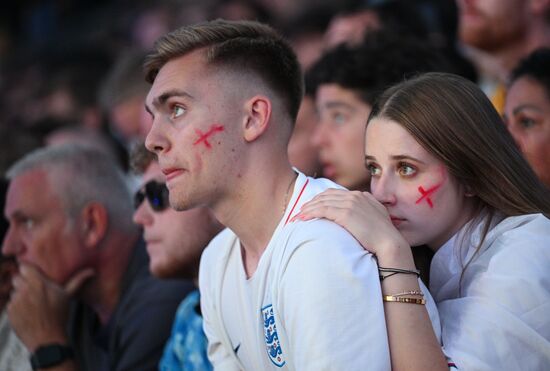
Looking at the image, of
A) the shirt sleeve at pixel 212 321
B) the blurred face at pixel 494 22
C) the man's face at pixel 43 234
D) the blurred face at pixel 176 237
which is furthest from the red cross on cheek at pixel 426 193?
the man's face at pixel 43 234

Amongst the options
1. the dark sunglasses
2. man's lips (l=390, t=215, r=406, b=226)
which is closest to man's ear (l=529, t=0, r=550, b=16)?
the dark sunglasses

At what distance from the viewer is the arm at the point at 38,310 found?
4.56 m

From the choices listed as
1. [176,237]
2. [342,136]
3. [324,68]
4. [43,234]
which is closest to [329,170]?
[342,136]

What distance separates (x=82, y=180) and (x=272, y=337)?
2493 mm

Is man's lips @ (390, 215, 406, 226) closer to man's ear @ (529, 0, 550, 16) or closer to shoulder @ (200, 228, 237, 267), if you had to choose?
shoulder @ (200, 228, 237, 267)

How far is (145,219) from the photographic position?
14.7 ft

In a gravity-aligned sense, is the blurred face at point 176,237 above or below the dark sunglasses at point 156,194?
below

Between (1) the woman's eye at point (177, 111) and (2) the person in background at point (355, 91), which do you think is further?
(2) the person in background at point (355, 91)

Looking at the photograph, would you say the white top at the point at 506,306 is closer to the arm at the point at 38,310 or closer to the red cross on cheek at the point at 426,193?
the red cross on cheek at the point at 426,193

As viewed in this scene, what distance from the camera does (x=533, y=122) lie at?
398 centimetres

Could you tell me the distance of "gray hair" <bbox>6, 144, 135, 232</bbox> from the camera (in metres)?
5.03

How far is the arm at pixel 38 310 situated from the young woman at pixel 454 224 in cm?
221

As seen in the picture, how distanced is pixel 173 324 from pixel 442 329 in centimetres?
184

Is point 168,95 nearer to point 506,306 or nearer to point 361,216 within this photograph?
point 361,216
